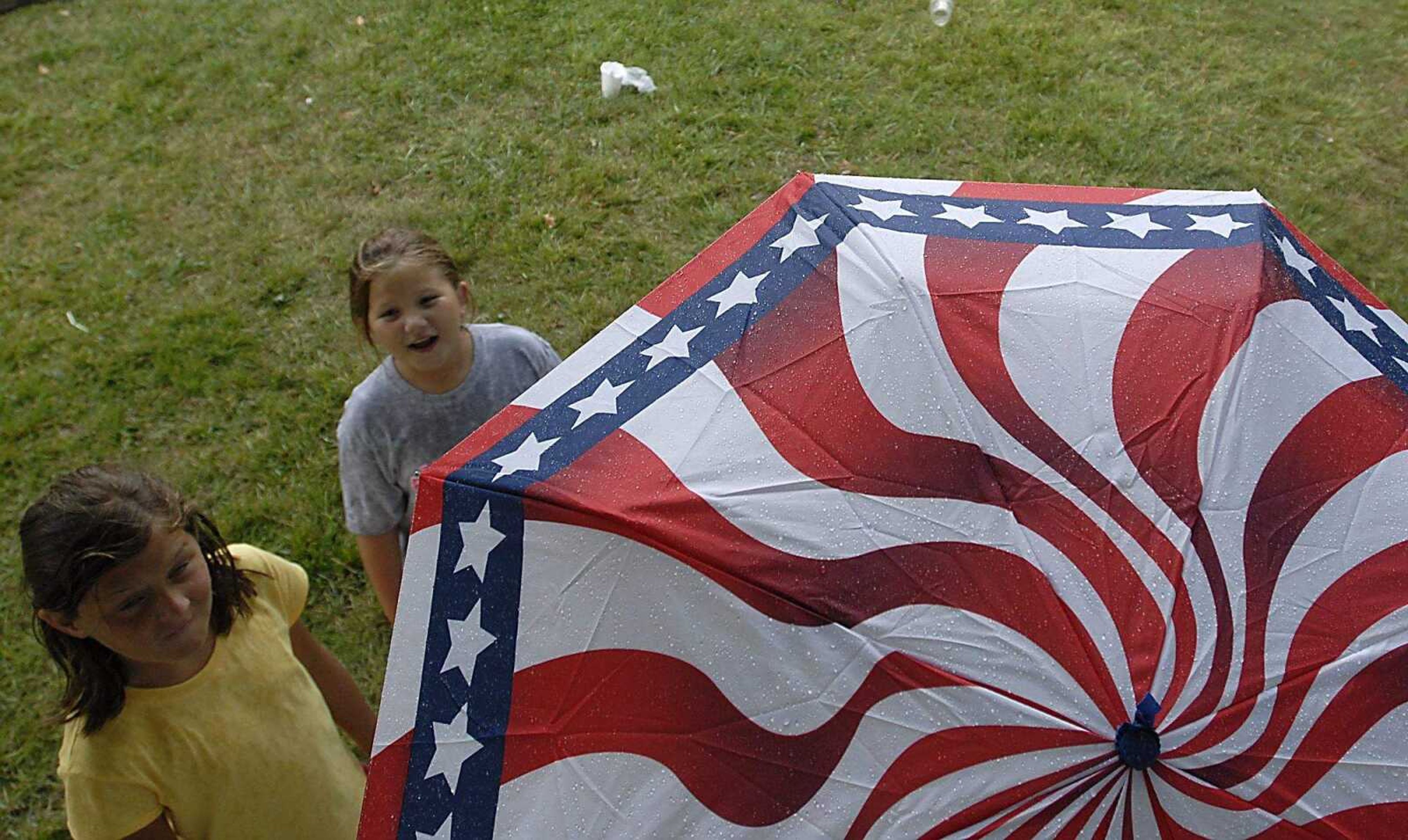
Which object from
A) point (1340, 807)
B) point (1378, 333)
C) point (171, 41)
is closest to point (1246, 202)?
point (1378, 333)

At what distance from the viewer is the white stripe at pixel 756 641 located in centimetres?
159

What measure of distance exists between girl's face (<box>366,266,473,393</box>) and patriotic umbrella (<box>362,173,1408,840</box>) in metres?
0.63

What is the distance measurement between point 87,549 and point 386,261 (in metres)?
0.95

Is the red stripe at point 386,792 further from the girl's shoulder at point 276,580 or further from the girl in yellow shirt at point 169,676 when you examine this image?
the girl's shoulder at point 276,580

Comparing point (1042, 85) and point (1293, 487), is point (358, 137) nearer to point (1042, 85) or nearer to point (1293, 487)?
point (1042, 85)

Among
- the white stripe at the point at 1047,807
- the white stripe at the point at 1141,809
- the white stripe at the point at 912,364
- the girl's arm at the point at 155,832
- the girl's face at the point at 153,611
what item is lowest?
the girl's arm at the point at 155,832

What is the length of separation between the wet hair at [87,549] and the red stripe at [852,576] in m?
0.84

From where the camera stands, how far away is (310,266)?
186 inches

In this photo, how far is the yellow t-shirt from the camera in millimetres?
1986

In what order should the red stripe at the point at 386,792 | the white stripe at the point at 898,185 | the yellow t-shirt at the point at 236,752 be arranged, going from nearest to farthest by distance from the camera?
1. the red stripe at the point at 386,792
2. the yellow t-shirt at the point at 236,752
3. the white stripe at the point at 898,185

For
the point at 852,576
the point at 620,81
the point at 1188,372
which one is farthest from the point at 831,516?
the point at 620,81

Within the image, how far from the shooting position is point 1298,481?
1752mm

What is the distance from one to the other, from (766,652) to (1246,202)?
1.48m

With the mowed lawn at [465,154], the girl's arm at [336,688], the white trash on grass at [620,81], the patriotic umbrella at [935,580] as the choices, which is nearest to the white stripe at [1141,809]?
the patriotic umbrella at [935,580]
